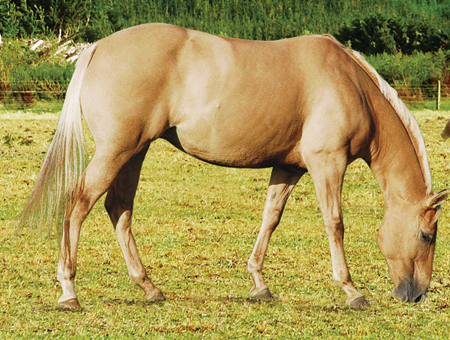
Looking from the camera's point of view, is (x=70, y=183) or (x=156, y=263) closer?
(x=70, y=183)

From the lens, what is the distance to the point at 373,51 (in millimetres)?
34031

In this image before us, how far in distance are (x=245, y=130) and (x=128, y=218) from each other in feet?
4.26

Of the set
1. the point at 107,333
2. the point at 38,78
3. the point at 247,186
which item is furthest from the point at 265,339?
the point at 38,78

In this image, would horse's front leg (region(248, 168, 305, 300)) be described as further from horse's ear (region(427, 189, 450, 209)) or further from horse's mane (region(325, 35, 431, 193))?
horse's ear (region(427, 189, 450, 209))

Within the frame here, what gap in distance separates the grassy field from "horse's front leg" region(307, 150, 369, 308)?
0.20 m

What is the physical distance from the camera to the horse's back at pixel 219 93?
14.9 ft

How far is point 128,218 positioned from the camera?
518 centimetres

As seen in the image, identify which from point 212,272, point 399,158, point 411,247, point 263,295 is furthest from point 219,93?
point 212,272

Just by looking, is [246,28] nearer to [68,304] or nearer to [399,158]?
[399,158]

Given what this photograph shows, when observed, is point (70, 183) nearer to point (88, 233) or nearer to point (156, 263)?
point (156, 263)

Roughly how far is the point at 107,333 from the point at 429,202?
9.41 ft

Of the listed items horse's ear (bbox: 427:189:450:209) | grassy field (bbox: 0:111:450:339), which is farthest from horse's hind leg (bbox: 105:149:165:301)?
horse's ear (bbox: 427:189:450:209)

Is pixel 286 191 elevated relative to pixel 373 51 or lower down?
elevated

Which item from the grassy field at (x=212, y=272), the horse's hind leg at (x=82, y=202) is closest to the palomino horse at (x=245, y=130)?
the horse's hind leg at (x=82, y=202)
